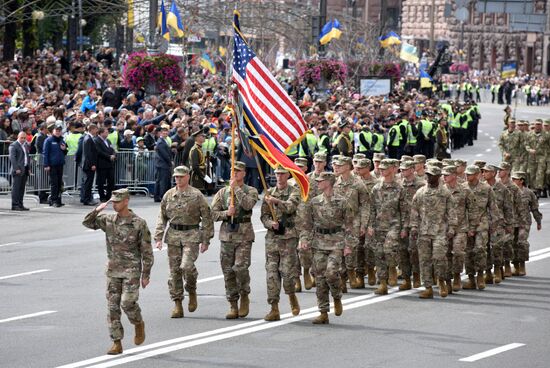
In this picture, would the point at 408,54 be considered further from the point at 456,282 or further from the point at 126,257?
the point at 126,257

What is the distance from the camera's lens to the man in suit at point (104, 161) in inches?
1158

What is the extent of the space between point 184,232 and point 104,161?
40.5 feet

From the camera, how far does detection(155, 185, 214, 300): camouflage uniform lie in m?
17.4

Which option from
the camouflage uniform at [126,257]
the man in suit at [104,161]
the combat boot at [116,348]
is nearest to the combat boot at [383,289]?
the camouflage uniform at [126,257]

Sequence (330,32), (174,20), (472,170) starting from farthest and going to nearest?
1. (330,32)
2. (174,20)
3. (472,170)

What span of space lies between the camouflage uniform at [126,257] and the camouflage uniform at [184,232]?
1.68 m

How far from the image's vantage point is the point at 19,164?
2803cm

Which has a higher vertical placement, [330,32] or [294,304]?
[330,32]

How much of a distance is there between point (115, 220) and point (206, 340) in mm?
1674

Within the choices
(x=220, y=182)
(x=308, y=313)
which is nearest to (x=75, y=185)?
(x=220, y=182)

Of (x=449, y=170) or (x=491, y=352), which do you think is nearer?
(x=491, y=352)

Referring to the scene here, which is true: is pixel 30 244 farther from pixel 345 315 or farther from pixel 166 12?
pixel 166 12

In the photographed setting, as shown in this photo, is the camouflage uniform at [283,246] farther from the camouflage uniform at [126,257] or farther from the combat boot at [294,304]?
the camouflage uniform at [126,257]

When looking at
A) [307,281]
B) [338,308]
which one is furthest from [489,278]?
[338,308]
